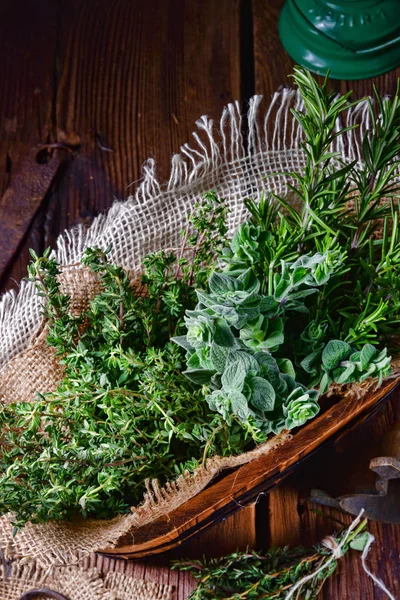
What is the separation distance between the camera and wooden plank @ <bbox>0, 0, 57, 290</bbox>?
1228 millimetres

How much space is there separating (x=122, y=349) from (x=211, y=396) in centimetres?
15

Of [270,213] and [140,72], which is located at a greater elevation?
[140,72]

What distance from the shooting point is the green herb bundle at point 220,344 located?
69 centimetres

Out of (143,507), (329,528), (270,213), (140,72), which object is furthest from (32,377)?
(140,72)

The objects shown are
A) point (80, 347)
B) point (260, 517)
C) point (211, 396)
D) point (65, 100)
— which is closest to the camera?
point (211, 396)

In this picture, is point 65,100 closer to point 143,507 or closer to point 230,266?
point 230,266

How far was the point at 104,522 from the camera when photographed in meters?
0.86

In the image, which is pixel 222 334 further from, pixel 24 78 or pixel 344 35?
pixel 24 78

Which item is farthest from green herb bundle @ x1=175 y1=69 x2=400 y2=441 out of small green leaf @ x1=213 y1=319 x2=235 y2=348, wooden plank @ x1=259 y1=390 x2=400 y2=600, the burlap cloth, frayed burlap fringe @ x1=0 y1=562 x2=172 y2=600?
frayed burlap fringe @ x1=0 y1=562 x2=172 y2=600

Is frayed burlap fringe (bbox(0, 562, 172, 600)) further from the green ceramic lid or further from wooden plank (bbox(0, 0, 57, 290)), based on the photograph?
the green ceramic lid

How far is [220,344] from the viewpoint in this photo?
26.6 inches

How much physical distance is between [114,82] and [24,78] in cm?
17

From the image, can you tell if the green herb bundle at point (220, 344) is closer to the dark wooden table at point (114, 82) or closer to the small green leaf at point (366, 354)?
the small green leaf at point (366, 354)

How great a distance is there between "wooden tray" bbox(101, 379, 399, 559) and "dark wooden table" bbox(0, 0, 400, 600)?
31cm
